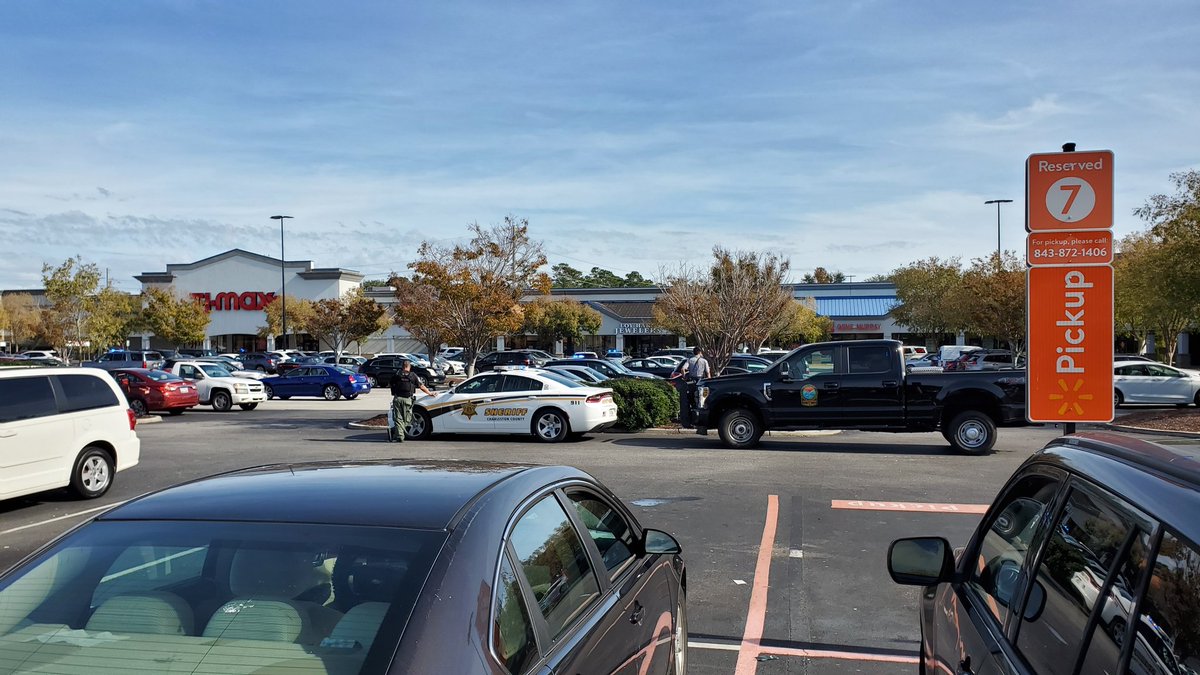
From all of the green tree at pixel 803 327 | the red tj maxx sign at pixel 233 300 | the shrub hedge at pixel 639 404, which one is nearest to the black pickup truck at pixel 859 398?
the shrub hedge at pixel 639 404

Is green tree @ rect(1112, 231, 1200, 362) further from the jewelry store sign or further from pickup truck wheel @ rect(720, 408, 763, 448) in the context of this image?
the jewelry store sign

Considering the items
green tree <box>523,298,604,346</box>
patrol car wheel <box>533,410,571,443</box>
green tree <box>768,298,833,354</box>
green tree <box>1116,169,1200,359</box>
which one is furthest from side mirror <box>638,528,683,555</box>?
green tree <box>523,298,604,346</box>

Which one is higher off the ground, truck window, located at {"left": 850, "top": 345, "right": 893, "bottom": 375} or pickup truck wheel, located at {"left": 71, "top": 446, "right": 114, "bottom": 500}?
truck window, located at {"left": 850, "top": 345, "right": 893, "bottom": 375}

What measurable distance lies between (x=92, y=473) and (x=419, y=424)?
7976 mm

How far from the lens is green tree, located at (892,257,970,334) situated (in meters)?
48.0

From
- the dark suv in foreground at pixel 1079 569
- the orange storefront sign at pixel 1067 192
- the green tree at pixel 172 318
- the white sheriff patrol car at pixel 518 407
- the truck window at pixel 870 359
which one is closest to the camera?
the dark suv in foreground at pixel 1079 569

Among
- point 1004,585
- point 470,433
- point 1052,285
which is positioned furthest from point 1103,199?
point 470,433

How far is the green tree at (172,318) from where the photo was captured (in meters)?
60.8

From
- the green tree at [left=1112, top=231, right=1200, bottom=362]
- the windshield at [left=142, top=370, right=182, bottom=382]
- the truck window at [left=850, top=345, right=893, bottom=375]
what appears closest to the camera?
the truck window at [left=850, top=345, right=893, bottom=375]

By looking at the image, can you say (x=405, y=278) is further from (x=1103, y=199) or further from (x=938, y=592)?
(x=938, y=592)

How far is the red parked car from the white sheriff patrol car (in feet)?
35.2

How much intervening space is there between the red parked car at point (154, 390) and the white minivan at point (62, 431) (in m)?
14.8

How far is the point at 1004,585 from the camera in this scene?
322 centimetres

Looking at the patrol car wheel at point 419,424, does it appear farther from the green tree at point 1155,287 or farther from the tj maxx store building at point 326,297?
the tj maxx store building at point 326,297
